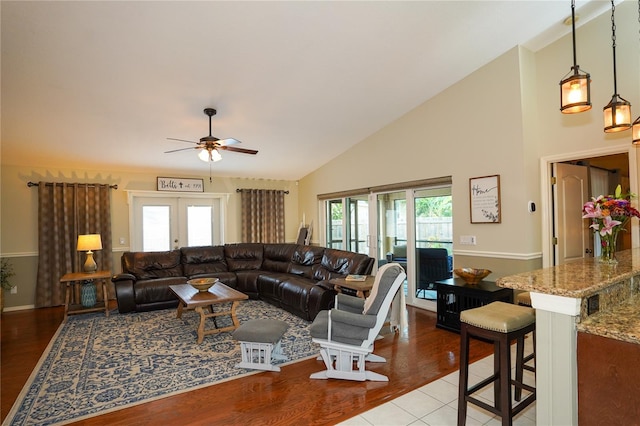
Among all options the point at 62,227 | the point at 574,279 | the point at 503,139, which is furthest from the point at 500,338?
the point at 62,227

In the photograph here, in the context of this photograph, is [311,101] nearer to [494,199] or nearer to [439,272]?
[494,199]

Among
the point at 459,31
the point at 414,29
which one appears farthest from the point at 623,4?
the point at 414,29

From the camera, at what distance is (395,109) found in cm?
500

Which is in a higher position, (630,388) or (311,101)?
(311,101)

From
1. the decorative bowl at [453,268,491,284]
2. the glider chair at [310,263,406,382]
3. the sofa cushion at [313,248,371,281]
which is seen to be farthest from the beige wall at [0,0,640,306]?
the glider chair at [310,263,406,382]

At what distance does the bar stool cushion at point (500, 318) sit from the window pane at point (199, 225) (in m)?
6.00

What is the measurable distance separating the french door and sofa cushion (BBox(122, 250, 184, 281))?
0.72 metres

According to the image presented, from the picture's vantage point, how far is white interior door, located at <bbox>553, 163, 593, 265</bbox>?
13.3 feet

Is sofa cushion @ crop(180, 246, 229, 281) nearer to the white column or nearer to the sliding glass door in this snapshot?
the sliding glass door

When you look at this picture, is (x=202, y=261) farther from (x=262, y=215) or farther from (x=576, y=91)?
(x=576, y=91)

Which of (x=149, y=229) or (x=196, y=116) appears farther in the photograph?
(x=149, y=229)

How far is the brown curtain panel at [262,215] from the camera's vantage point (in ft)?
23.9

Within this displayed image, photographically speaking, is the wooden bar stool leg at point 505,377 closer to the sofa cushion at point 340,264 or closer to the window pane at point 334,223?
the sofa cushion at point 340,264

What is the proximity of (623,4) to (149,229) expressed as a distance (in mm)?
7506
